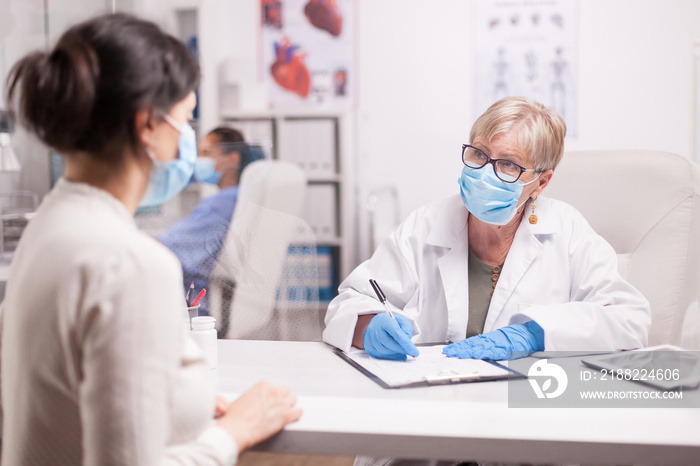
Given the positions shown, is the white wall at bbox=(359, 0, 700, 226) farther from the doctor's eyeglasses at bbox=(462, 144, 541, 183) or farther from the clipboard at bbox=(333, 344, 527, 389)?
the clipboard at bbox=(333, 344, 527, 389)

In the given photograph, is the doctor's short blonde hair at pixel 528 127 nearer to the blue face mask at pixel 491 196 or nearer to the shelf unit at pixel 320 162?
the blue face mask at pixel 491 196

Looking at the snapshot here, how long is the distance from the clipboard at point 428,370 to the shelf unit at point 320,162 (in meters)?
2.46

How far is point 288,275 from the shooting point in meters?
2.49

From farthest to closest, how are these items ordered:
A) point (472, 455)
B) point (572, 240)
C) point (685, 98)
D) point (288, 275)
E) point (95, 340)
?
1. point (685, 98)
2. point (288, 275)
3. point (572, 240)
4. point (472, 455)
5. point (95, 340)

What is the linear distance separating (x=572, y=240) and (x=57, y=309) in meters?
1.16

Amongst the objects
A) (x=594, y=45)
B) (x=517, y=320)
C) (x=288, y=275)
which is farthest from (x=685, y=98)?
(x=517, y=320)

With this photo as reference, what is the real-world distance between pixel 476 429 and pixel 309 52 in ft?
10.8

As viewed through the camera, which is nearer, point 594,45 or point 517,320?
point 517,320

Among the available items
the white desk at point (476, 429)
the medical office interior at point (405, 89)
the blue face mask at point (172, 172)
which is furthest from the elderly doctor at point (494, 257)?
the medical office interior at point (405, 89)

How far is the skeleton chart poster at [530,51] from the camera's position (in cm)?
349

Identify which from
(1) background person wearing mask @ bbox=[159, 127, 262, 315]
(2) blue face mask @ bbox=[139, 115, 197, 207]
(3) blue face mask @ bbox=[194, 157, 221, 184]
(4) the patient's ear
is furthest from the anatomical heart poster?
(4) the patient's ear

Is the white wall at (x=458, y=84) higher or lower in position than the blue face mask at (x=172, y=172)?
higher

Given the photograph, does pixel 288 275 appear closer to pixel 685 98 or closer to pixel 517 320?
pixel 517 320

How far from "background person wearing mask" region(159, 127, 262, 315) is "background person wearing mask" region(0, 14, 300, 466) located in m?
1.35
